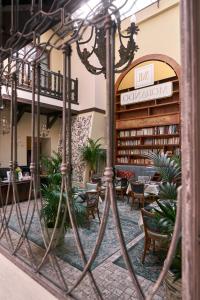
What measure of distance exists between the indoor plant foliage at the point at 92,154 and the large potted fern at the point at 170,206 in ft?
18.4

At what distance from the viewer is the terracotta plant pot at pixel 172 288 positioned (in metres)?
1.81

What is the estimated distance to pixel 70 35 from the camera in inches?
28.0

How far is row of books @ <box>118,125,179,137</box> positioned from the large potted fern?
16.8ft

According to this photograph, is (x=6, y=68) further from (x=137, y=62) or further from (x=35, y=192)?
(x=137, y=62)

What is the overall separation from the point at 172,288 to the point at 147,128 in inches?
241

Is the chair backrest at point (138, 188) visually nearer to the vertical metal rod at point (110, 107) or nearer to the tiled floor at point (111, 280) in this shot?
the tiled floor at point (111, 280)

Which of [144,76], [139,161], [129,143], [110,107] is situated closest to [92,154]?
[129,143]

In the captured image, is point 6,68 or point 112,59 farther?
point 6,68

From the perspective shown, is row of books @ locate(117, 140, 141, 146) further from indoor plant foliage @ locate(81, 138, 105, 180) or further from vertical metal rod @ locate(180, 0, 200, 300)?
vertical metal rod @ locate(180, 0, 200, 300)

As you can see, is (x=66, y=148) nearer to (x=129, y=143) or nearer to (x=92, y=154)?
(x=92, y=154)

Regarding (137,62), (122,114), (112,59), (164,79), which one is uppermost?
(137,62)

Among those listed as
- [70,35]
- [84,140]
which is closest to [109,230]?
[70,35]

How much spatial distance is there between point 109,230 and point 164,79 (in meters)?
5.15

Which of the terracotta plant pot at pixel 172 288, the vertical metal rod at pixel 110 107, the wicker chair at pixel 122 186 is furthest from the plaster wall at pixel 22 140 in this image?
the vertical metal rod at pixel 110 107
